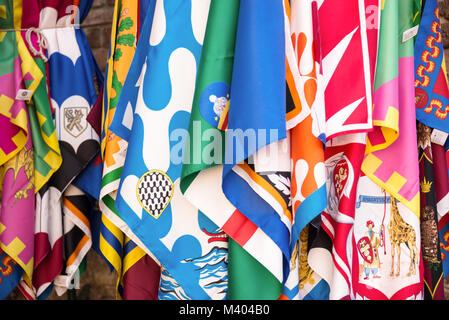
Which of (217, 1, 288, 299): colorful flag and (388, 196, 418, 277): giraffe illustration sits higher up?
(217, 1, 288, 299): colorful flag

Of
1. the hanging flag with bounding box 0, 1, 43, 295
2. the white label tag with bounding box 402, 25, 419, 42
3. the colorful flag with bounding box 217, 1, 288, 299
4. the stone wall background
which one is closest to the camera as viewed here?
the colorful flag with bounding box 217, 1, 288, 299

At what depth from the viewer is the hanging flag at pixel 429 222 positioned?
2.37ft

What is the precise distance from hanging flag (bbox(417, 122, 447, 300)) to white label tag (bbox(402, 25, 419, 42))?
0.17 meters

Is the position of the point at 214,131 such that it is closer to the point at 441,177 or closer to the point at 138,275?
the point at 138,275

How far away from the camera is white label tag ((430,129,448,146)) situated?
28.2 inches

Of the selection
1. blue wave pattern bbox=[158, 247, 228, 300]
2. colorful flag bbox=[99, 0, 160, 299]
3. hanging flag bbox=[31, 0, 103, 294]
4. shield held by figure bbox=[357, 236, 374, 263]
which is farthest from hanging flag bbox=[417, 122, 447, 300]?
hanging flag bbox=[31, 0, 103, 294]

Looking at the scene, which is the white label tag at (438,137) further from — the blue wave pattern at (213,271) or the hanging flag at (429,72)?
the blue wave pattern at (213,271)

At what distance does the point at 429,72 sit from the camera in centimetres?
72

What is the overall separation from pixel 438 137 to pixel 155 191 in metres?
0.53

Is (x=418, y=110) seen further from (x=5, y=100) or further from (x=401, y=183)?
(x=5, y=100)

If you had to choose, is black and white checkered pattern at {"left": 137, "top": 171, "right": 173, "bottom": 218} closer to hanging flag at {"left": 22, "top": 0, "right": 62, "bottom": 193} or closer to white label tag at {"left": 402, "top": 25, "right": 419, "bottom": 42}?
hanging flag at {"left": 22, "top": 0, "right": 62, "bottom": 193}

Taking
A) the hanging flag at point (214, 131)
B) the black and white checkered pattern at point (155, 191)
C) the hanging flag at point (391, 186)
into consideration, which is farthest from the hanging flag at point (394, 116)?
the black and white checkered pattern at point (155, 191)

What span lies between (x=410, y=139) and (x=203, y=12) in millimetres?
422
